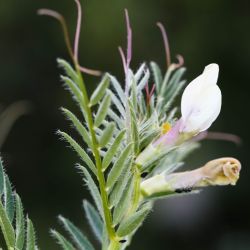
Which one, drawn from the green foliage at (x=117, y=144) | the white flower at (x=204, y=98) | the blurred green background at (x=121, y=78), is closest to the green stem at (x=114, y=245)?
the green foliage at (x=117, y=144)

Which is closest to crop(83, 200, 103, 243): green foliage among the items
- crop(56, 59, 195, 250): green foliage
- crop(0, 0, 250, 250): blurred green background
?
crop(56, 59, 195, 250): green foliage

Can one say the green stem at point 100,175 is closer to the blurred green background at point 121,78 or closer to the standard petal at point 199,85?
the standard petal at point 199,85

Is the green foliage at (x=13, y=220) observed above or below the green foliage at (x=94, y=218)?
above

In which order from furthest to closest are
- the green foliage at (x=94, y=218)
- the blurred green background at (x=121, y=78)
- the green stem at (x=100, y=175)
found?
the blurred green background at (x=121, y=78), the green foliage at (x=94, y=218), the green stem at (x=100, y=175)

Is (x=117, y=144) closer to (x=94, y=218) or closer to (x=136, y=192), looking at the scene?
(x=136, y=192)

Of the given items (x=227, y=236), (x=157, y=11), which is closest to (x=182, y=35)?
(x=157, y=11)

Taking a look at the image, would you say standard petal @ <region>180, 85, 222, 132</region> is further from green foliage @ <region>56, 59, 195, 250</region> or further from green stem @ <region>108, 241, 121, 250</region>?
green stem @ <region>108, 241, 121, 250</region>

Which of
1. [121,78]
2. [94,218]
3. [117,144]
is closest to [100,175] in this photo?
[117,144]
